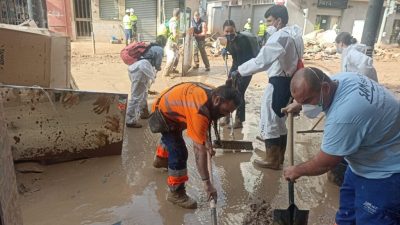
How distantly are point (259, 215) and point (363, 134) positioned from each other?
150cm

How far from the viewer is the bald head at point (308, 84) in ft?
6.70

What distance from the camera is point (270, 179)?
4000mm

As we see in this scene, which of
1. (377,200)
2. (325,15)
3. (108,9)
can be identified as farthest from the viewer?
(325,15)

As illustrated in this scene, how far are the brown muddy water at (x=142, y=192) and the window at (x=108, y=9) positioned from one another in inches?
591

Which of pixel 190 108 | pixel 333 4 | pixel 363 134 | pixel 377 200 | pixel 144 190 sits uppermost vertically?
pixel 333 4

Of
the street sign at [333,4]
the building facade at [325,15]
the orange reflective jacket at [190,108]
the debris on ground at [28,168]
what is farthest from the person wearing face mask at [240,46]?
the street sign at [333,4]

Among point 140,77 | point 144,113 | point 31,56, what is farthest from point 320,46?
point 31,56

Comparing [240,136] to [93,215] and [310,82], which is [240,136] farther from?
[310,82]

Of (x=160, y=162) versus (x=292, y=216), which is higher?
(x=292, y=216)

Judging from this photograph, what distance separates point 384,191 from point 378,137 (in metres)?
0.34

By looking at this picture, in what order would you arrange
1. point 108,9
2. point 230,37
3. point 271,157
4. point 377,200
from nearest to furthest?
point 377,200
point 271,157
point 230,37
point 108,9

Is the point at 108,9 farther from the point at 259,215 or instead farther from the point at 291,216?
the point at 291,216

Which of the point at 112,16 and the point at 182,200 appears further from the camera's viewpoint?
the point at 112,16

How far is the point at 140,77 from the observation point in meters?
5.25
